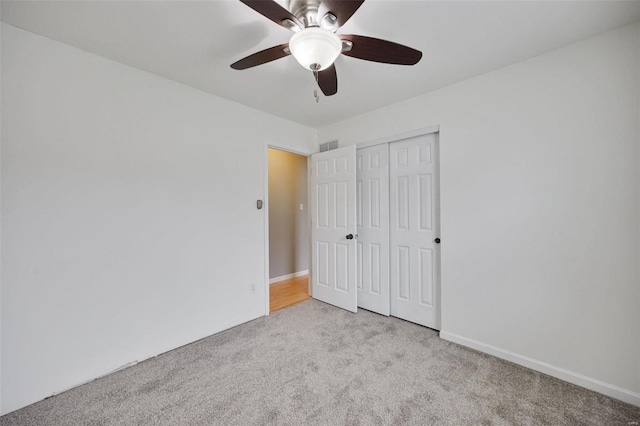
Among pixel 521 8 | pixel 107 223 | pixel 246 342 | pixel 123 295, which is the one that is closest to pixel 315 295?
pixel 246 342

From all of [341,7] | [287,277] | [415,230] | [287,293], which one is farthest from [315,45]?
[287,277]

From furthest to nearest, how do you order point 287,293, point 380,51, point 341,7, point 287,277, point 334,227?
point 287,277 < point 287,293 < point 334,227 < point 380,51 < point 341,7

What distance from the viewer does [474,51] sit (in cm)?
190

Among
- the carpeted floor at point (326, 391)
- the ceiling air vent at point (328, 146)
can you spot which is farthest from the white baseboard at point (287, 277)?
the ceiling air vent at point (328, 146)

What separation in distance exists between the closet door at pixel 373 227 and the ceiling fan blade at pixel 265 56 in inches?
70.1

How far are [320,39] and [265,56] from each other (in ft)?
1.35

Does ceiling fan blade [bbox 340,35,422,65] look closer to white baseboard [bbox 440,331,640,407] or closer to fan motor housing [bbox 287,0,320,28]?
fan motor housing [bbox 287,0,320,28]

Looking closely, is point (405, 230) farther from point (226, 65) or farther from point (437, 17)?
point (226, 65)

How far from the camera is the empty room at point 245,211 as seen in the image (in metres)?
1.58

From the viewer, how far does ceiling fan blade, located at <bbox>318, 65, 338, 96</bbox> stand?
163 centimetres

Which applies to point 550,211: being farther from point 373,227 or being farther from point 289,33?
point 289,33

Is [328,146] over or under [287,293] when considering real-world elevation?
over

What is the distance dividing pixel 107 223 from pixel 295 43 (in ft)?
6.22

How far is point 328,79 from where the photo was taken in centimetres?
172
